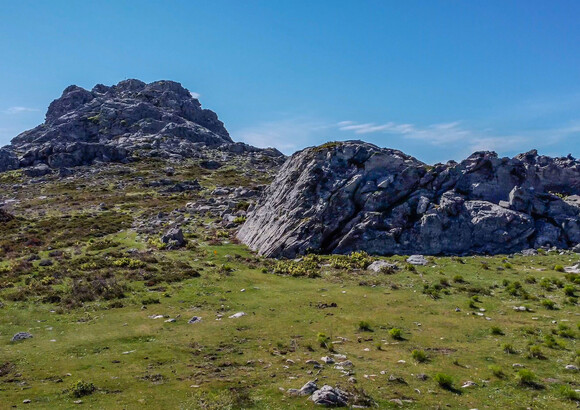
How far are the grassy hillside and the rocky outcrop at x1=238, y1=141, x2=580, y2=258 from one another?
3512mm

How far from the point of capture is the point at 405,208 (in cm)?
4681

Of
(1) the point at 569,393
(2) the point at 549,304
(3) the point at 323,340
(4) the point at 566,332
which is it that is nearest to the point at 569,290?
(2) the point at 549,304

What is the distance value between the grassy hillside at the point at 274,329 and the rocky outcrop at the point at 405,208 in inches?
138

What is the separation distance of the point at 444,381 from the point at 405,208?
31.9 metres

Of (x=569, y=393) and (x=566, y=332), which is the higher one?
(x=566, y=332)

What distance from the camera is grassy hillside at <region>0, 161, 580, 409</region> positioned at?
1642 centimetres

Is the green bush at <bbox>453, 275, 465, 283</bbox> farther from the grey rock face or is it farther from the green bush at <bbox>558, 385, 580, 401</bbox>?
the grey rock face

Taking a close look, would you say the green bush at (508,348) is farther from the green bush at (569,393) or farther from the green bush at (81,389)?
the green bush at (81,389)

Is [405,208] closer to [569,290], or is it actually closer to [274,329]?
[569,290]

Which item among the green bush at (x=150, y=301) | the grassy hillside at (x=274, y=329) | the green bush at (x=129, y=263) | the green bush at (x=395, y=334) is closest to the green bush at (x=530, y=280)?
the grassy hillside at (x=274, y=329)

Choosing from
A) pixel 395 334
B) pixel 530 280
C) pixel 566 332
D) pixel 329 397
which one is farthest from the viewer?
pixel 530 280

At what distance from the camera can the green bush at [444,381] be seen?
1652 cm

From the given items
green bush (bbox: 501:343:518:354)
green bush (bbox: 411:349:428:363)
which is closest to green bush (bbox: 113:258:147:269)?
green bush (bbox: 411:349:428:363)

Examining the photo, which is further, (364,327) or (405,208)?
(405,208)
